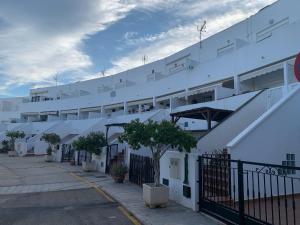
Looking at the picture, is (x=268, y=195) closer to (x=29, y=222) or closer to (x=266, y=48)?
(x=29, y=222)

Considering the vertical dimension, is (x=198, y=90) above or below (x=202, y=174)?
above

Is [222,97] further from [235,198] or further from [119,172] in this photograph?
[235,198]

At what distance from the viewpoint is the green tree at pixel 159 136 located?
9945 millimetres

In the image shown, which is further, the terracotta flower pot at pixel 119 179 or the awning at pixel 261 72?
the awning at pixel 261 72

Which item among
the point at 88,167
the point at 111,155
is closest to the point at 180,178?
the point at 111,155

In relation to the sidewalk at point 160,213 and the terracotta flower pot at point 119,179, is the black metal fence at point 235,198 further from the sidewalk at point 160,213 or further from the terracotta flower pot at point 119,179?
the terracotta flower pot at point 119,179

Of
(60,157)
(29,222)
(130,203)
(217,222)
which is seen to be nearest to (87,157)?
(60,157)

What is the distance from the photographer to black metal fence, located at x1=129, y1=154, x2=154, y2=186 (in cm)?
1403

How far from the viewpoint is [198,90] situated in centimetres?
2800

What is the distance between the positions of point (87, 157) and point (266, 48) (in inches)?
613

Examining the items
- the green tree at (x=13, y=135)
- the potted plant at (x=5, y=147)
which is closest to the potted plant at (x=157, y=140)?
the green tree at (x=13, y=135)

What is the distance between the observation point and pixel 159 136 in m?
10.1

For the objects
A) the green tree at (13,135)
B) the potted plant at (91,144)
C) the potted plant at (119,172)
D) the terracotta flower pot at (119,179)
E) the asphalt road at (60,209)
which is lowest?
the asphalt road at (60,209)

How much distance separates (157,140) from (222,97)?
12643 millimetres
